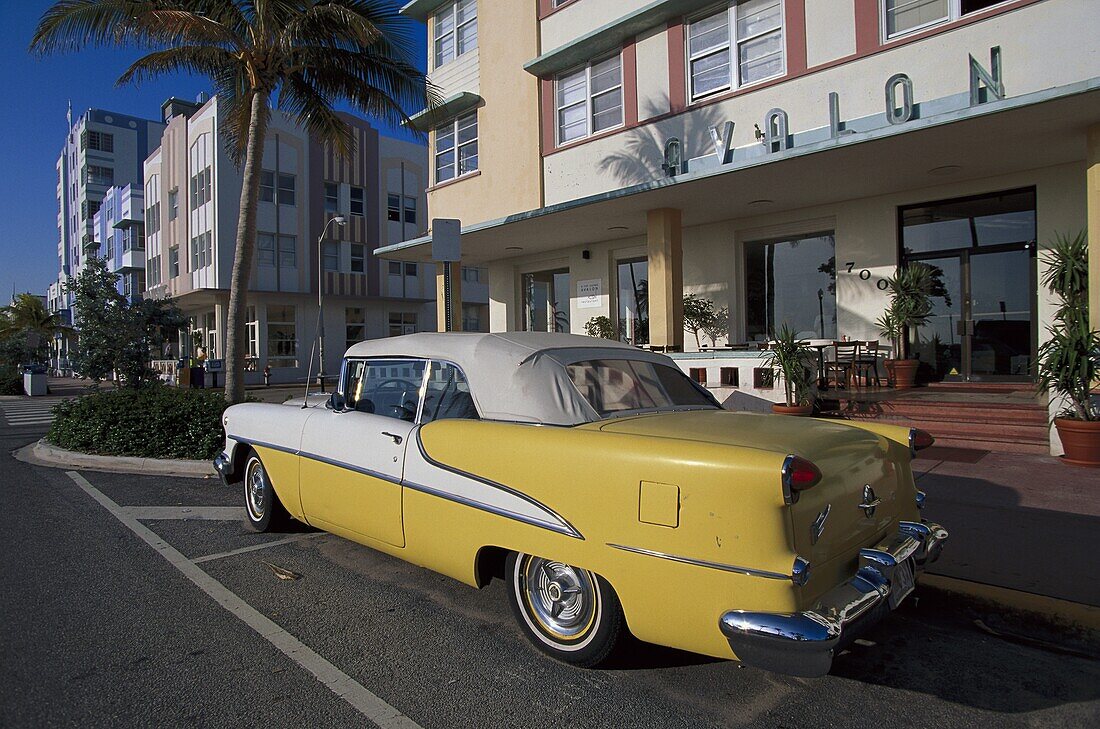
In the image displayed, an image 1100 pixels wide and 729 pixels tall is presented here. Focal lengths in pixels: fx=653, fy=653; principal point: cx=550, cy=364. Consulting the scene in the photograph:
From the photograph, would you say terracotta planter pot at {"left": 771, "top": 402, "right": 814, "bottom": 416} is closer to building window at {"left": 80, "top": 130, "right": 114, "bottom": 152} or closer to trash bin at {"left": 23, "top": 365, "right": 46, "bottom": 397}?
trash bin at {"left": 23, "top": 365, "right": 46, "bottom": 397}

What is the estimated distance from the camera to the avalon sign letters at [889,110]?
804cm

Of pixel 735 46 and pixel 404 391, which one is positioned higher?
pixel 735 46

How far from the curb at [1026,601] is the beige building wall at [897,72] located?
23.5 feet

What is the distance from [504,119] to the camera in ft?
48.4

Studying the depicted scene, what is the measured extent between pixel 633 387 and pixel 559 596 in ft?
4.31

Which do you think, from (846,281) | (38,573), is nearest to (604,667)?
(38,573)

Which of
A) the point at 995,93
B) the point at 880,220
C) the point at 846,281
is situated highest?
the point at 995,93

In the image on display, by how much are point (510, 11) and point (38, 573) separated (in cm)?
1392

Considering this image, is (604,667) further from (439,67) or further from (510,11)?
(439,67)

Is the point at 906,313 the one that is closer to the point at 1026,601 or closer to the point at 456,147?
the point at 1026,601

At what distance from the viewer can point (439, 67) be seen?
55.4ft

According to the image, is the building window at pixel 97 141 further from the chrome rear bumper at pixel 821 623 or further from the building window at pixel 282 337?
the chrome rear bumper at pixel 821 623

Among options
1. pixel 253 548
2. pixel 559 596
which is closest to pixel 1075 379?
pixel 559 596

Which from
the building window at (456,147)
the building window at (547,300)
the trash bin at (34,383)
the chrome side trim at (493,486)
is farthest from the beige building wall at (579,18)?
the trash bin at (34,383)
